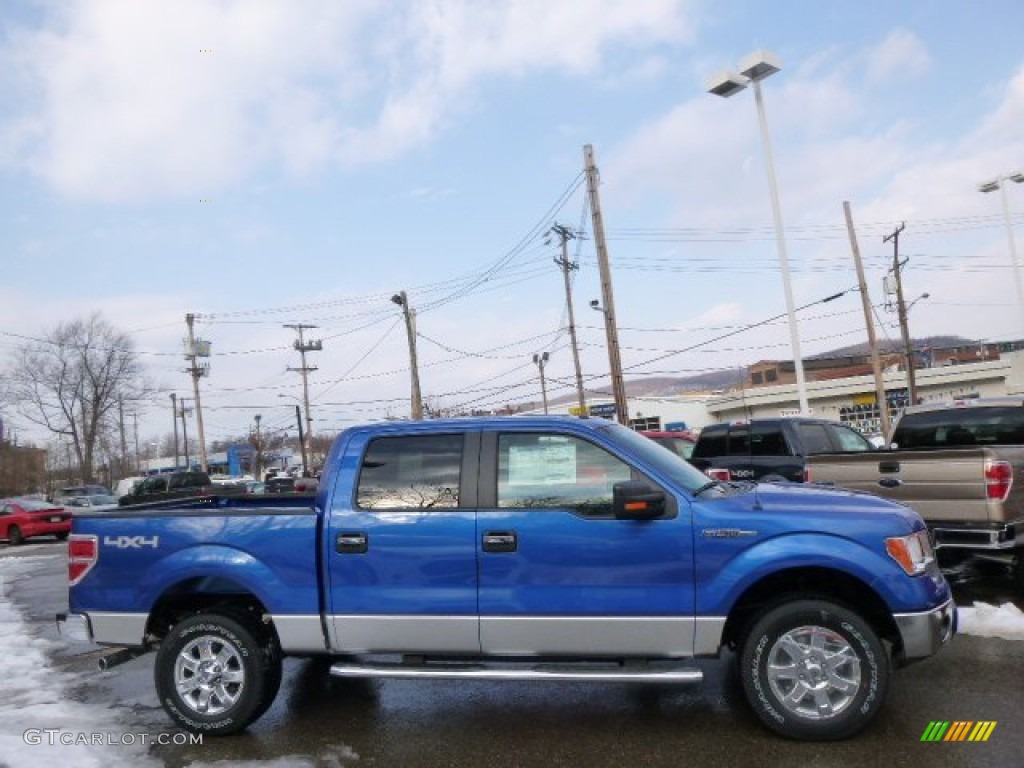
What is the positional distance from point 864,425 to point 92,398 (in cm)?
6060

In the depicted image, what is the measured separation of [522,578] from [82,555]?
284 cm

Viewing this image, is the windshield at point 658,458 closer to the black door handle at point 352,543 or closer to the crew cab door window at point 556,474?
the crew cab door window at point 556,474

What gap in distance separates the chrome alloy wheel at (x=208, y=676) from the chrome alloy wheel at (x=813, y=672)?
3.16m

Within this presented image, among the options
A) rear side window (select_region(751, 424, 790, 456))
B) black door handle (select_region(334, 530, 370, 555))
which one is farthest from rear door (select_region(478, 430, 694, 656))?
rear side window (select_region(751, 424, 790, 456))

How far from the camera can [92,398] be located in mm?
64438

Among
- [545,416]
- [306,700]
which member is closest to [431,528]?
[545,416]

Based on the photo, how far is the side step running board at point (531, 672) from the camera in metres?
4.16

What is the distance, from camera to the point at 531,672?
170 inches

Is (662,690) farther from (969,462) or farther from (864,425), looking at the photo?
(864,425)

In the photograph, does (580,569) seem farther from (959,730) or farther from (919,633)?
(959,730)

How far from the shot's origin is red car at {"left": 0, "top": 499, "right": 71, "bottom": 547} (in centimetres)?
2323

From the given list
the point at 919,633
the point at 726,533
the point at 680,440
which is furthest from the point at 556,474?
the point at 680,440

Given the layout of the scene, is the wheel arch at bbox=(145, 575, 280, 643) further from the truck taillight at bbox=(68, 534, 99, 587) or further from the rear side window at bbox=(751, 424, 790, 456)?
the rear side window at bbox=(751, 424, 790, 456)

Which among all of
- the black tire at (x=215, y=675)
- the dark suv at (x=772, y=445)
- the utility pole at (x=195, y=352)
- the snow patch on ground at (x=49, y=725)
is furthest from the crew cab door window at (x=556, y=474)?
the utility pole at (x=195, y=352)
